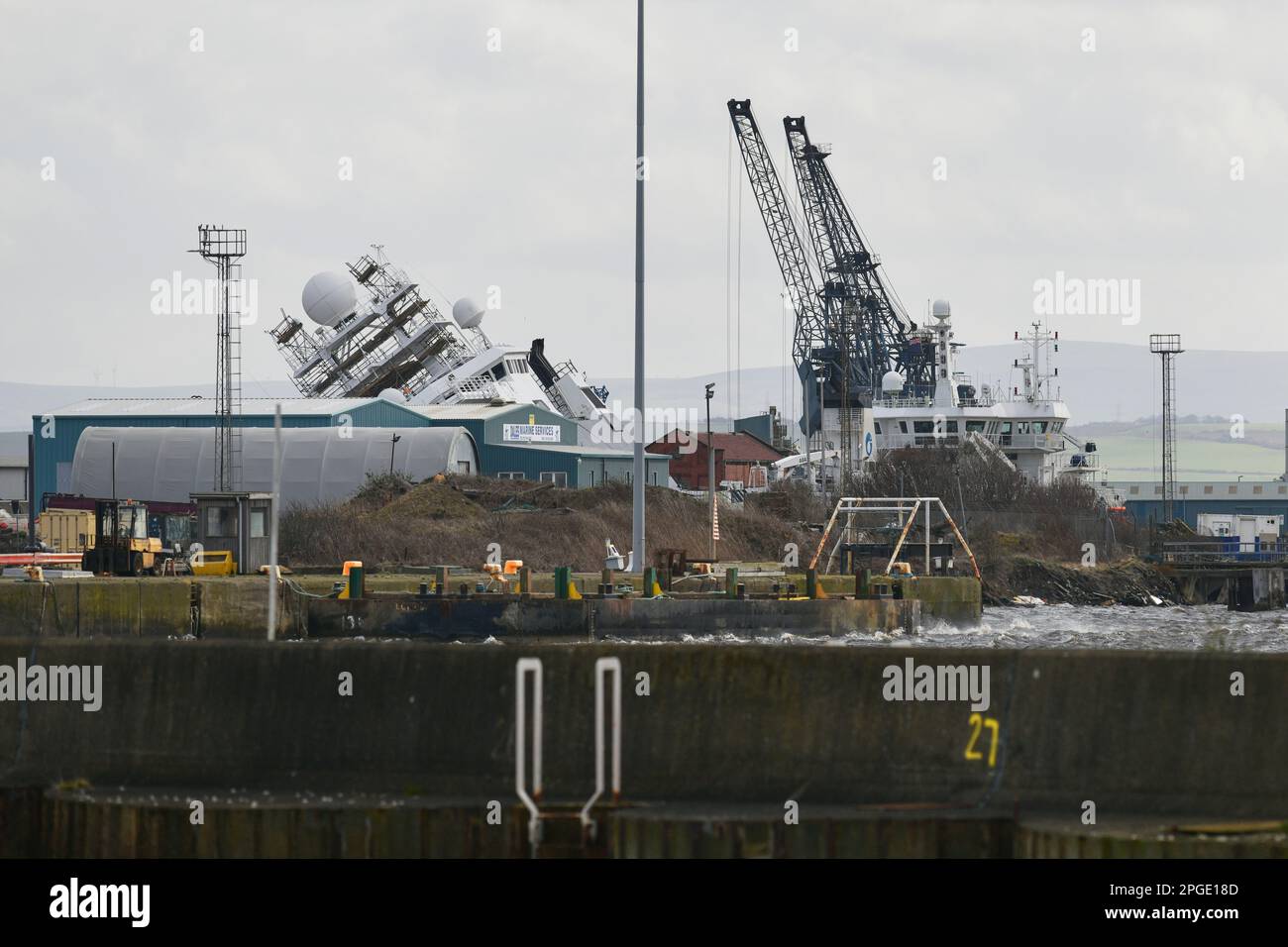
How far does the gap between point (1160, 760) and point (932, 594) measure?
40159 millimetres

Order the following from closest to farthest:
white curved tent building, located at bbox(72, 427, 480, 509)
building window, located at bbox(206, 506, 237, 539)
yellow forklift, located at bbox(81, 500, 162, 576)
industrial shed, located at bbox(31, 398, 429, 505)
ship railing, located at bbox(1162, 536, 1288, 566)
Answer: building window, located at bbox(206, 506, 237, 539) → yellow forklift, located at bbox(81, 500, 162, 576) → white curved tent building, located at bbox(72, 427, 480, 509) → ship railing, located at bbox(1162, 536, 1288, 566) → industrial shed, located at bbox(31, 398, 429, 505)

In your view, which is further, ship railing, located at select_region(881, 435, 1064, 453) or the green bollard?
ship railing, located at select_region(881, 435, 1064, 453)

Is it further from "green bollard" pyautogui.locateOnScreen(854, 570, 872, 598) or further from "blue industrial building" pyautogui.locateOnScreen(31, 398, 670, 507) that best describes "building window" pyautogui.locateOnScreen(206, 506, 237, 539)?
"blue industrial building" pyautogui.locateOnScreen(31, 398, 670, 507)

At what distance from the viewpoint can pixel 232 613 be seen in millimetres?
38969

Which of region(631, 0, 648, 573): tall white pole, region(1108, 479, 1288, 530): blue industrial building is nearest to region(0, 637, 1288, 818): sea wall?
region(631, 0, 648, 573): tall white pole

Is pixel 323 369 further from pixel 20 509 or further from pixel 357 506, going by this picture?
pixel 357 506

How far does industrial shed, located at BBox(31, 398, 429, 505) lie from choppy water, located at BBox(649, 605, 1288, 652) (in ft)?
100

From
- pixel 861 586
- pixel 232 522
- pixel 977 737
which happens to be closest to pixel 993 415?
pixel 861 586

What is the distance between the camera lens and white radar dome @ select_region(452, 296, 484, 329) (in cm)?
10794

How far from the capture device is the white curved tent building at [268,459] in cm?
7306

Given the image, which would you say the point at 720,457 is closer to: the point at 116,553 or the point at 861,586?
the point at 861,586

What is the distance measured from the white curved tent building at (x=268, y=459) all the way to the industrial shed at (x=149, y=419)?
2976mm

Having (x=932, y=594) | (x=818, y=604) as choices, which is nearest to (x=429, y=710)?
(x=818, y=604)

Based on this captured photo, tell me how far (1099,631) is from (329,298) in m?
63.8
